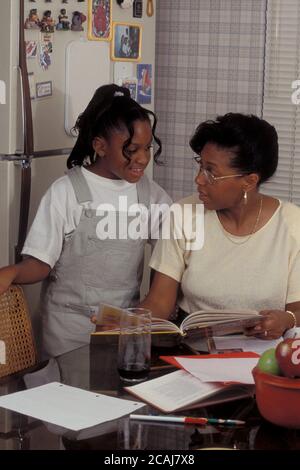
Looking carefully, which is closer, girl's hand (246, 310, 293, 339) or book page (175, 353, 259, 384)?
book page (175, 353, 259, 384)

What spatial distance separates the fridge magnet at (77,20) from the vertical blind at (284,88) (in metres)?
0.94

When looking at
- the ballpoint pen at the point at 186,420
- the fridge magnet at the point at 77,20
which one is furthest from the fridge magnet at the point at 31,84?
the ballpoint pen at the point at 186,420

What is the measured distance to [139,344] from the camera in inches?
67.9

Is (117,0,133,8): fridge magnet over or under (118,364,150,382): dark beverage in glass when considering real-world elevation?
over

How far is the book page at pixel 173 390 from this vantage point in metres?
1.59

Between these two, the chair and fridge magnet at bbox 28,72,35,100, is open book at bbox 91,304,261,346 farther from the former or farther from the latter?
fridge magnet at bbox 28,72,35,100

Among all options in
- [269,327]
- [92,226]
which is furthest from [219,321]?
[92,226]

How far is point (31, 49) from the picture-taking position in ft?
8.65

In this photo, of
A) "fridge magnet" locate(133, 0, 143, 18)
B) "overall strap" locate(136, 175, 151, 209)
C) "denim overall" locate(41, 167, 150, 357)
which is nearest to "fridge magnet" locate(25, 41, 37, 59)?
"denim overall" locate(41, 167, 150, 357)

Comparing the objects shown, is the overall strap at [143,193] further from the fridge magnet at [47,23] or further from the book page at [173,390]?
the book page at [173,390]

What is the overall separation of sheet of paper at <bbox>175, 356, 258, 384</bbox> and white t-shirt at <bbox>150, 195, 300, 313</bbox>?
50 centimetres

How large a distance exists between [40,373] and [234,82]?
2082mm

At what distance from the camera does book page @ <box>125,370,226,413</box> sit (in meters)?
1.59
